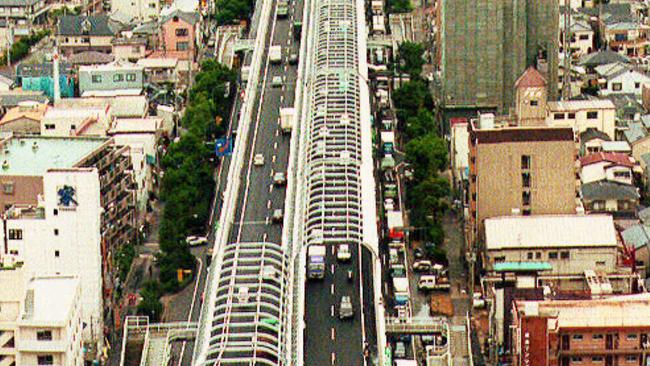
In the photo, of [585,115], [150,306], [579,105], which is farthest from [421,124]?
[150,306]

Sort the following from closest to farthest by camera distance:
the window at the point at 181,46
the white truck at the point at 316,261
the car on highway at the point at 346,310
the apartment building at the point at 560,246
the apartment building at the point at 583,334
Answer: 1. the apartment building at the point at 583,334
2. the car on highway at the point at 346,310
3. the white truck at the point at 316,261
4. the apartment building at the point at 560,246
5. the window at the point at 181,46

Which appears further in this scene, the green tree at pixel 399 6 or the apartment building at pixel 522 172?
the green tree at pixel 399 6

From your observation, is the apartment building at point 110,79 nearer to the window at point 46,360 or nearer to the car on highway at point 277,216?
the car on highway at point 277,216

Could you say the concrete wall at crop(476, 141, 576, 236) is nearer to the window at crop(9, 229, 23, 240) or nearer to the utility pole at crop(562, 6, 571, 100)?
the window at crop(9, 229, 23, 240)

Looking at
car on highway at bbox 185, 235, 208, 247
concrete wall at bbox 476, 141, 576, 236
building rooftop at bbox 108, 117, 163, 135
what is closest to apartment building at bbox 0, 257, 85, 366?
car on highway at bbox 185, 235, 208, 247

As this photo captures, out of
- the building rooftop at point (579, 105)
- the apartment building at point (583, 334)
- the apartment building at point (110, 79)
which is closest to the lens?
the apartment building at point (583, 334)

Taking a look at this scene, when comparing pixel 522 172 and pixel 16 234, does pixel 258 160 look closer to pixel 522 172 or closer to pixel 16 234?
pixel 522 172

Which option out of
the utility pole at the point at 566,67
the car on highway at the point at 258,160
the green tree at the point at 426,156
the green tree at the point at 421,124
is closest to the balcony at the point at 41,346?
the car on highway at the point at 258,160

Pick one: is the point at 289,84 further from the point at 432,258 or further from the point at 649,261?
the point at 649,261
